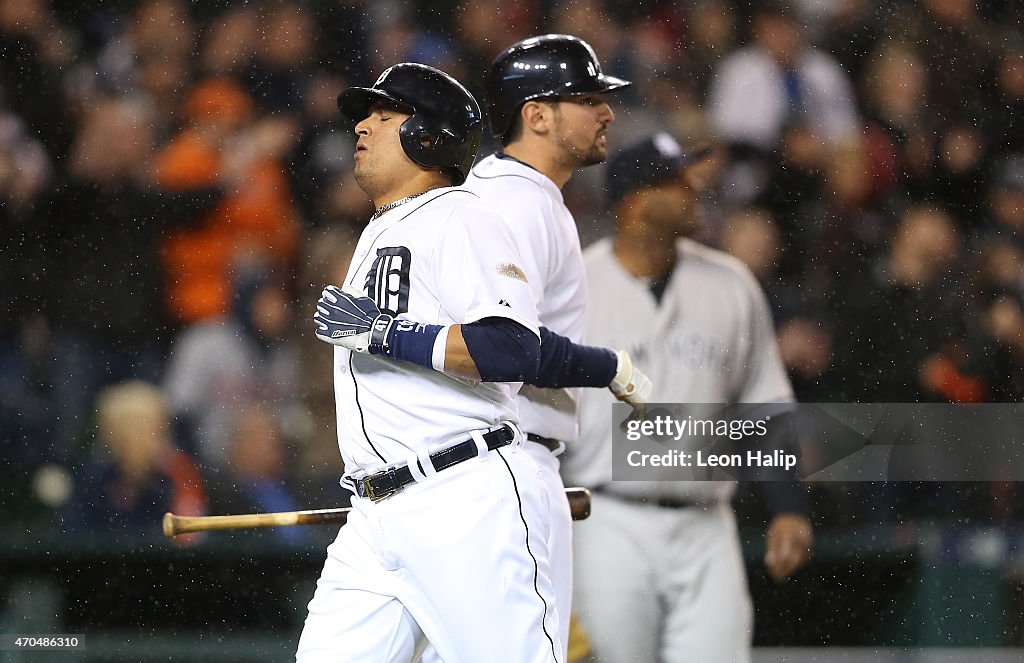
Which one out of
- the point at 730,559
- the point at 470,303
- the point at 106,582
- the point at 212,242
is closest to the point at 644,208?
the point at 730,559

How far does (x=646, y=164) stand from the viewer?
3.68 meters

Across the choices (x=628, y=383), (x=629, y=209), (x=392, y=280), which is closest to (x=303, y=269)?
(x=629, y=209)

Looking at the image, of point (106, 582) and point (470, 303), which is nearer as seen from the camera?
point (470, 303)

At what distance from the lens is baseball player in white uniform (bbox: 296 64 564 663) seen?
212 cm

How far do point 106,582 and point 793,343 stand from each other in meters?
2.14

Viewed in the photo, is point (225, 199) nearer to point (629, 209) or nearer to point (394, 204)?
point (629, 209)

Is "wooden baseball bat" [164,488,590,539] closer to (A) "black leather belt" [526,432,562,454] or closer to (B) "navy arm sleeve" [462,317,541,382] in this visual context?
(A) "black leather belt" [526,432,562,454]

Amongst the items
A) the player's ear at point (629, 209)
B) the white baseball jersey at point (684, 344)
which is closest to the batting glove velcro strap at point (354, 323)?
the white baseball jersey at point (684, 344)

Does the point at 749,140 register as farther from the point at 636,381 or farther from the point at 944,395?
the point at 636,381

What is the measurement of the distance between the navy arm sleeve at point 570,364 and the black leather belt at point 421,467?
22 cm

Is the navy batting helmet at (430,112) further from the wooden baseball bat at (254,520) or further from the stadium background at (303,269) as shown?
the stadium background at (303,269)

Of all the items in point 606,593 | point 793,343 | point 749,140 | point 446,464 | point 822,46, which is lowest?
point 606,593

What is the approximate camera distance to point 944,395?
12.2 feet

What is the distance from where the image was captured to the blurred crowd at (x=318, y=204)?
3.74 metres
